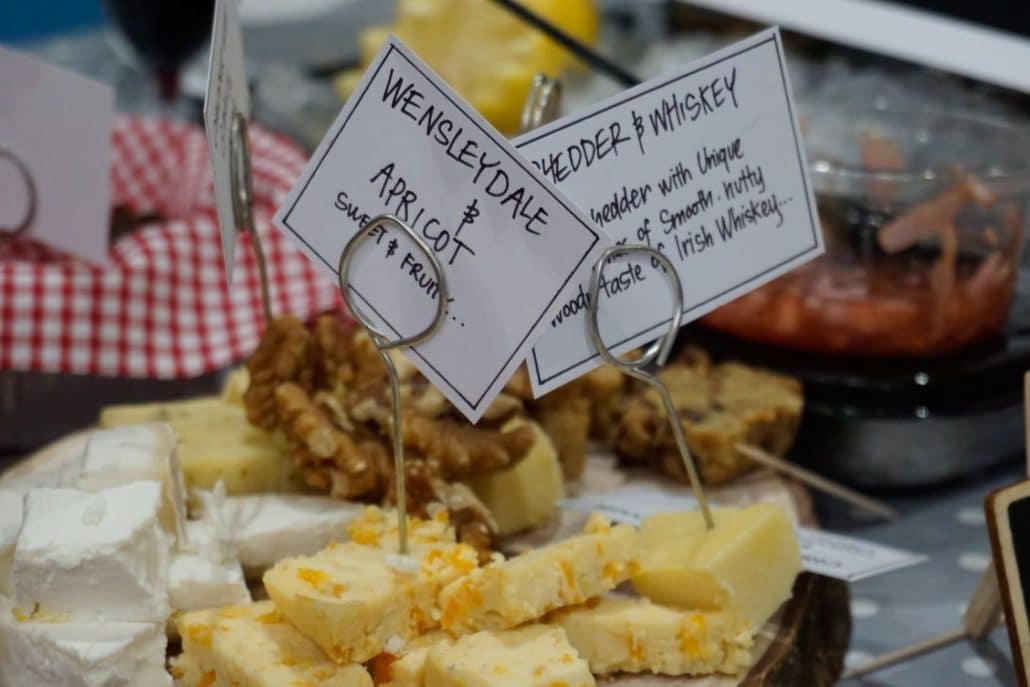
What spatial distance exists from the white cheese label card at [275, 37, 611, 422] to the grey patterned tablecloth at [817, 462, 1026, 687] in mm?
533

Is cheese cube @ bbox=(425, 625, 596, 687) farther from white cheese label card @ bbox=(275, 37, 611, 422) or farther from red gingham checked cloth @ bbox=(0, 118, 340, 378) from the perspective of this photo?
red gingham checked cloth @ bbox=(0, 118, 340, 378)

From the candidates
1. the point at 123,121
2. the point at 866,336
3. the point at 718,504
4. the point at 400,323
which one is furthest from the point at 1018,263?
the point at 123,121

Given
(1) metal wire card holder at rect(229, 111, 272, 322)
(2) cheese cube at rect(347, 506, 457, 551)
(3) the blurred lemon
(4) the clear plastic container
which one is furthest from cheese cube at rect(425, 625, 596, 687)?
(3) the blurred lemon

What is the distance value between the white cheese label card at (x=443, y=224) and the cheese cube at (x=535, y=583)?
134mm

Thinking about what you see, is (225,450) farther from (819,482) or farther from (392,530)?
(819,482)

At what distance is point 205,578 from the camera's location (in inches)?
45.0

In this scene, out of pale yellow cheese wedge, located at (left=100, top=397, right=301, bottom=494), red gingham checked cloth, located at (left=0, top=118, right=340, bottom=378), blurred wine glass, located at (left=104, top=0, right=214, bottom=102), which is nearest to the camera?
pale yellow cheese wedge, located at (left=100, top=397, right=301, bottom=494)

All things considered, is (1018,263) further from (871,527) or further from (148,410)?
(148,410)

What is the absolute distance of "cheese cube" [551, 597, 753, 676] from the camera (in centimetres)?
110

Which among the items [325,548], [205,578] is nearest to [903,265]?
[325,548]

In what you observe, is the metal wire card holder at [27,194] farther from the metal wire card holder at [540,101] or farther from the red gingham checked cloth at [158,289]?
the metal wire card holder at [540,101]

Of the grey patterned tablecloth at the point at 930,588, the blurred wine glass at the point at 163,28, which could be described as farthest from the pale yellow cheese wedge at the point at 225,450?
the blurred wine glass at the point at 163,28

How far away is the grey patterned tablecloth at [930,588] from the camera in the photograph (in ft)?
4.25

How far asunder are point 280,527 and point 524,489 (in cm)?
24
